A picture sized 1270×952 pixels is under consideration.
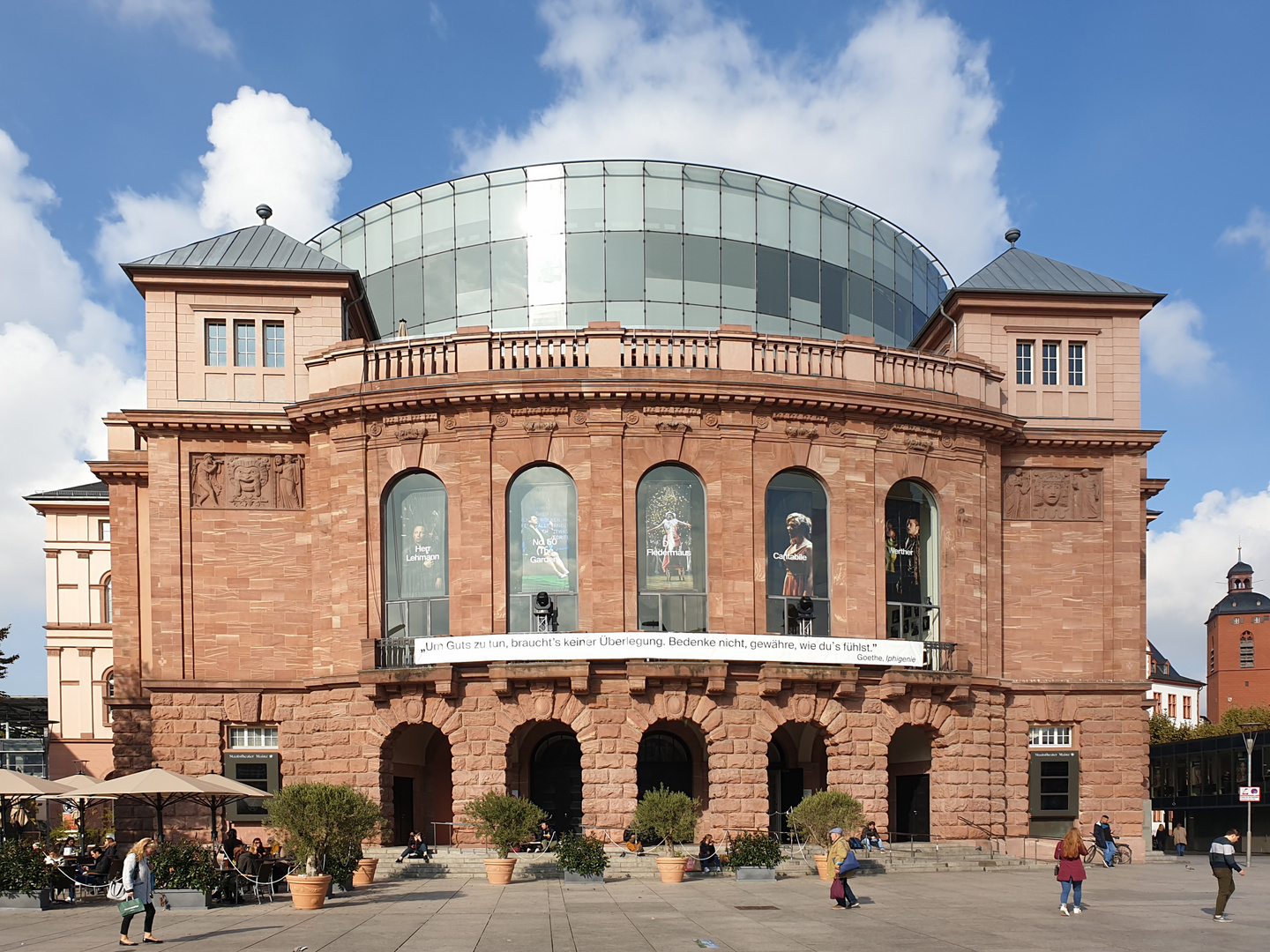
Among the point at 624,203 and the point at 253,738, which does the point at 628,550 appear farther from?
the point at 624,203

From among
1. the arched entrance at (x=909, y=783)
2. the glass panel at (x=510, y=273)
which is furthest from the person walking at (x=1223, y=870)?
the glass panel at (x=510, y=273)

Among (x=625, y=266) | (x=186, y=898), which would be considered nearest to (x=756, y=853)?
(x=186, y=898)

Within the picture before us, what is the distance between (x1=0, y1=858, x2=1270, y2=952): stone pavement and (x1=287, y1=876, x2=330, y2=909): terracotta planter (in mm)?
535

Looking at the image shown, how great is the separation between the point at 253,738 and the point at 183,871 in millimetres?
12783

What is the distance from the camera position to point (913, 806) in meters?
40.7

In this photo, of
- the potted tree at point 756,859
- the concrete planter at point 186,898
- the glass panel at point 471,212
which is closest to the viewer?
the concrete planter at point 186,898

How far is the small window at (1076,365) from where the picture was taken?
4353 centimetres

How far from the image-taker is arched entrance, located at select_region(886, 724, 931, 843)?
40.1m

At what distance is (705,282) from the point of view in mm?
50000

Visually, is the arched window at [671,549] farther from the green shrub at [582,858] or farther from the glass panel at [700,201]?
the glass panel at [700,201]

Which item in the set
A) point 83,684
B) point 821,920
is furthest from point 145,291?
point 83,684

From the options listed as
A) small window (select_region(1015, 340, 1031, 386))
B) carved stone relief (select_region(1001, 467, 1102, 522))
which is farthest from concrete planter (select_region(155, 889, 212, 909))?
small window (select_region(1015, 340, 1031, 386))

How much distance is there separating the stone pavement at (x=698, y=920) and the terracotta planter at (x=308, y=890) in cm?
53

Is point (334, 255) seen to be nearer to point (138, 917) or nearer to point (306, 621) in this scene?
point (306, 621)
